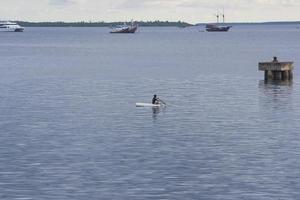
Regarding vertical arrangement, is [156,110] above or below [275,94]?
above

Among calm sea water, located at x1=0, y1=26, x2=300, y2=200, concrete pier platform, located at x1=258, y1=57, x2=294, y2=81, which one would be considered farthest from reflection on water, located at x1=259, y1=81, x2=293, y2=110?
concrete pier platform, located at x1=258, y1=57, x2=294, y2=81

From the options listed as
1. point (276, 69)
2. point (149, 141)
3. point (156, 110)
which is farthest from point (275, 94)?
point (149, 141)

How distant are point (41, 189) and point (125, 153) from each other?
12353 mm

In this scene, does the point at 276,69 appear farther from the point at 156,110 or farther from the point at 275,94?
the point at 156,110

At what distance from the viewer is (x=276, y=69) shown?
118 metres

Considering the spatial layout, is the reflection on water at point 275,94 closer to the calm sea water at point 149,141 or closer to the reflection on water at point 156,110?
the calm sea water at point 149,141

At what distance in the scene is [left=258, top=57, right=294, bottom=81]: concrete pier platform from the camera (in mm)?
117688

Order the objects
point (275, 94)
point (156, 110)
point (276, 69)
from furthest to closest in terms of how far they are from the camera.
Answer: point (276, 69) < point (275, 94) < point (156, 110)

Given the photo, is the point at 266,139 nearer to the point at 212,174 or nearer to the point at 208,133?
the point at 208,133

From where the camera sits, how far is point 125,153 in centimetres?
5962

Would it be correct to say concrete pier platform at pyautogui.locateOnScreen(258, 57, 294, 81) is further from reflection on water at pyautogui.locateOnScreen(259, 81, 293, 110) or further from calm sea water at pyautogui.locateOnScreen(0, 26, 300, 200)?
calm sea water at pyautogui.locateOnScreen(0, 26, 300, 200)

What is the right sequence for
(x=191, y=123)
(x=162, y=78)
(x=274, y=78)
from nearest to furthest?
(x=191, y=123)
(x=274, y=78)
(x=162, y=78)

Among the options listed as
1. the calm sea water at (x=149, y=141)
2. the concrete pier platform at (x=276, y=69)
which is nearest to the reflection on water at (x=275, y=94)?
the calm sea water at (x=149, y=141)

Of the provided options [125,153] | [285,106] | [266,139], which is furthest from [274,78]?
[125,153]
